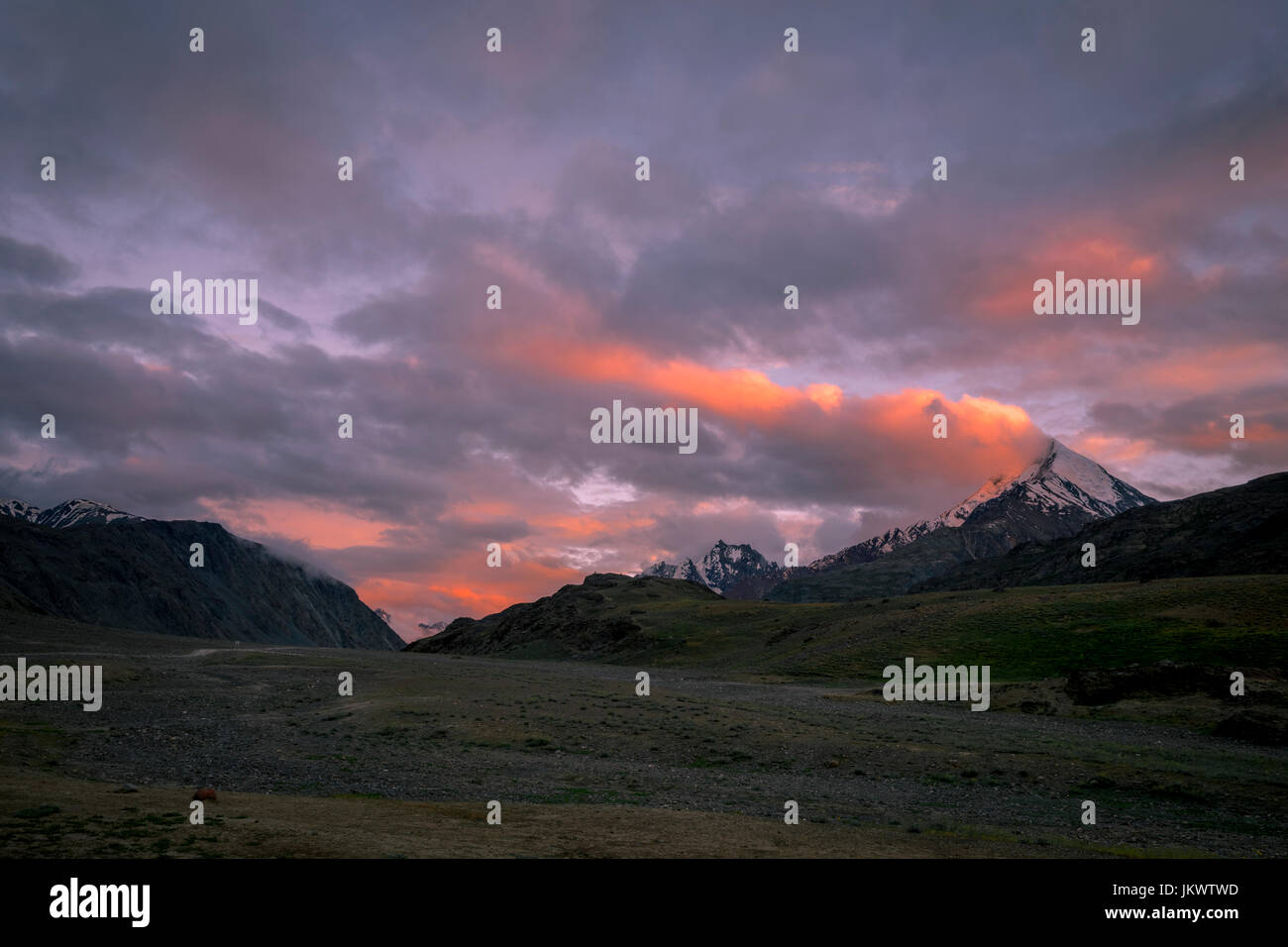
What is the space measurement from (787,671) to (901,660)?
12676mm

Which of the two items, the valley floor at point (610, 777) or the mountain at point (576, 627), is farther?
the mountain at point (576, 627)

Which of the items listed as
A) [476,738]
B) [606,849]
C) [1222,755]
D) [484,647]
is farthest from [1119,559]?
[606,849]
